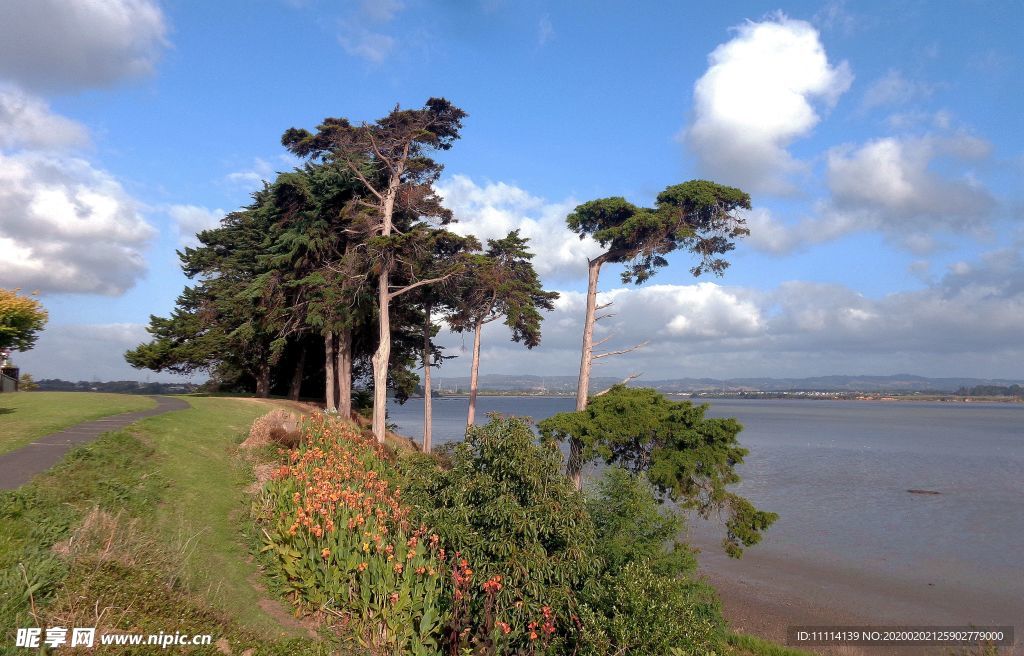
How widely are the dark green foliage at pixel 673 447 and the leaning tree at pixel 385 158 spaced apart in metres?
9.30

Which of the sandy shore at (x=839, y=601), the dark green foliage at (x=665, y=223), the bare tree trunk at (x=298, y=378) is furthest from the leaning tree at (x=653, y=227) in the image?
the bare tree trunk at (x=298, y=378)

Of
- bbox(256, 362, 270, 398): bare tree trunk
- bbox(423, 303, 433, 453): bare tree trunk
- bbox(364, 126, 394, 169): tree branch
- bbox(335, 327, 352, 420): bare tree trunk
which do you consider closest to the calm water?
bbox(423, 303, 433, 453): bare tree trunk

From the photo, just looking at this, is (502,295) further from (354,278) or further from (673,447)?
(673,447)

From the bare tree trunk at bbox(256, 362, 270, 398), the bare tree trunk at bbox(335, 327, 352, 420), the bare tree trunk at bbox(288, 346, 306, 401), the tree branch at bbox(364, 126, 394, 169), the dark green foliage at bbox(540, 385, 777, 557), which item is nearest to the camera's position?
the dark green foliage at bbox(540, 385, 777, 557)

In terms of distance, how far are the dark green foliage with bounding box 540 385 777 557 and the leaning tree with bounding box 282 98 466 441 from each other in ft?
30.5

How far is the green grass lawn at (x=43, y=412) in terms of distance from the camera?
42.5 ft

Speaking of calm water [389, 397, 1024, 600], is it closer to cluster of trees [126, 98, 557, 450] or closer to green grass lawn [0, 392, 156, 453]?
green grass lawn [0, 392, 156, 453]

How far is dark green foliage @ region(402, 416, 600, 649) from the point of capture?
25.5 feet

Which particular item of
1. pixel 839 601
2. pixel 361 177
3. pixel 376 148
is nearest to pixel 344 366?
pixel 361 177

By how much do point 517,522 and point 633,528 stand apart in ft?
12.9

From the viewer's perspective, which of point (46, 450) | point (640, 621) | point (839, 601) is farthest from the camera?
point (839, 601)

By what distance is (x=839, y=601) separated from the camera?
1897 cm

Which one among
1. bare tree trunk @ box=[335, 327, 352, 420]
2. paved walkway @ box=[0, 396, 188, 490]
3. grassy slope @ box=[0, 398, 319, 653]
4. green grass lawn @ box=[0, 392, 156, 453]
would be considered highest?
bare tree trunk @ box=[335, 327, 352, 420]

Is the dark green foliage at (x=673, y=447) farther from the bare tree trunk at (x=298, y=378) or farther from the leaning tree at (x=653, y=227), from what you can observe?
the bare tree trunk at (x=298, y=378)
